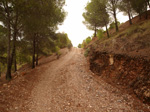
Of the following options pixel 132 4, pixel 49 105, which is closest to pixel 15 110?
pixel 49 105

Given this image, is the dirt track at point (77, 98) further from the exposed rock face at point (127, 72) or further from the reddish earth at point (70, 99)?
the exposed rock face at point (127, 72)

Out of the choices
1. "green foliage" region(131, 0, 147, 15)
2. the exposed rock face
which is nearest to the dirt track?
the exposed rock face

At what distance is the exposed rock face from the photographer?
4.56m

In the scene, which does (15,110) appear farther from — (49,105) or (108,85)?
(108,85)

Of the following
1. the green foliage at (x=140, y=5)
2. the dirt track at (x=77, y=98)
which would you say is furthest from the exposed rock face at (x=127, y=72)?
the green foliage at (x=140, y=5)

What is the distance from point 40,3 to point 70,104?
859cm

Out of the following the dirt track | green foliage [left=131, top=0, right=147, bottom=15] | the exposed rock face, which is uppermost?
green foliage [left=131, top=0, right=147, bottom=15]

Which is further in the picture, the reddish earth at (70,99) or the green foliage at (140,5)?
the green foliage at (140,5)

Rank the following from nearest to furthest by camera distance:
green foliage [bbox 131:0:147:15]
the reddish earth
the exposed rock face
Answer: the reddish earth < the exposed rock face < green foliage [bbox 131:0:147:15]

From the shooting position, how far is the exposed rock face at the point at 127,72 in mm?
4562

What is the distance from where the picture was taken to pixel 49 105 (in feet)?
15.5

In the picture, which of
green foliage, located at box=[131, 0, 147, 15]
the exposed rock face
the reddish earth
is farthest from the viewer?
green foliage, located at box=[131, 0, 147, 15]

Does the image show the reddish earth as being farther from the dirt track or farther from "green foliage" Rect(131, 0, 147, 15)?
"green foliage" Rect(131, 0, 147, 15)

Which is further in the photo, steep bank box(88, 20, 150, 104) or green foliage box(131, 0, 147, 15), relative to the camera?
green foliage box(131, 0, 147, 15)
